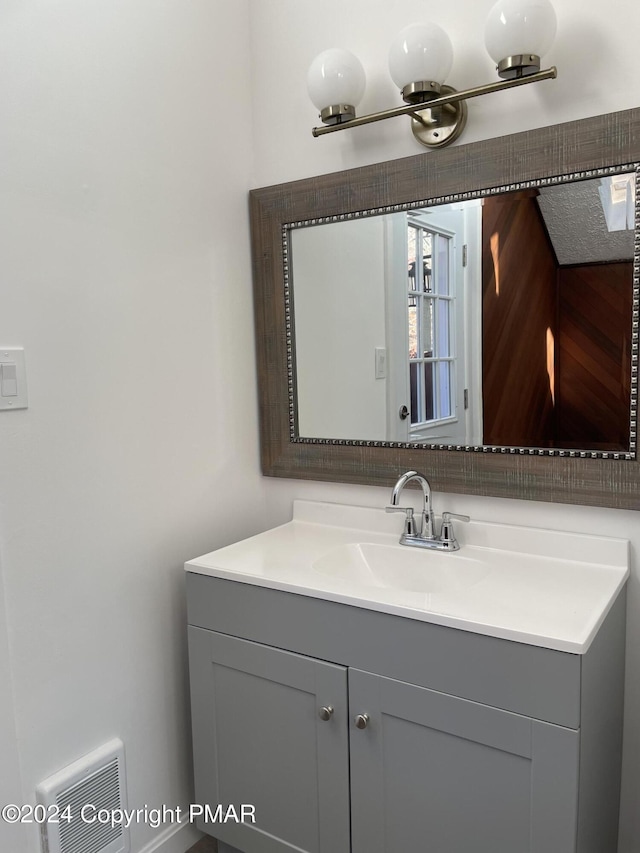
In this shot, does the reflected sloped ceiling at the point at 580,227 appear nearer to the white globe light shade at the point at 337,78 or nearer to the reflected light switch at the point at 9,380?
the white globe light shade at the point at 337,78

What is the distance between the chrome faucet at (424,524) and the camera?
5.09 ft

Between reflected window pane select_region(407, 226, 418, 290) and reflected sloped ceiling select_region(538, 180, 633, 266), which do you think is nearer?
reflected sloped ceiling select_region(538, 180, 633, 266)

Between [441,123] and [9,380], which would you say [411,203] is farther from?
[9,380]

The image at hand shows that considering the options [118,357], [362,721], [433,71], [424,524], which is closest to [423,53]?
[433,71]

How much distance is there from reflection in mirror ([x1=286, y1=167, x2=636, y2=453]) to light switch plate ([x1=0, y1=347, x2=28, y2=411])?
763mm

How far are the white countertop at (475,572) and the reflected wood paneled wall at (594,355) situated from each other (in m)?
0.24

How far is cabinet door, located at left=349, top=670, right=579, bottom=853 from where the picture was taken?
1.09 metres

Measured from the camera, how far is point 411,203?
1602 millimetres

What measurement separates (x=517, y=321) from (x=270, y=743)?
110cm

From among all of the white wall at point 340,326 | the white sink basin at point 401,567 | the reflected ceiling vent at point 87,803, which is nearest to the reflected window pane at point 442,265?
the white wall at point 340,326

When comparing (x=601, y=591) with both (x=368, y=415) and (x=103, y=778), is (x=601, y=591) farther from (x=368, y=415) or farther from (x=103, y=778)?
(x=103, y=778)

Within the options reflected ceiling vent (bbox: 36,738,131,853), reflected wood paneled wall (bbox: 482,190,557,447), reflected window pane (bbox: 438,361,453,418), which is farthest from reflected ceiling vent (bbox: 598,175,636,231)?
reflected ceiling vent (bbox: 36,738,131,853)

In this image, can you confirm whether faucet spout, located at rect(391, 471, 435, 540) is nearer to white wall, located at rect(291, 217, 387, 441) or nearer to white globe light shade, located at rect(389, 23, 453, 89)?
white wall, located at rect(291, 217, 387, 441)

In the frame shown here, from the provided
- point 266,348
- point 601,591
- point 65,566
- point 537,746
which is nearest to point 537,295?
point 601,591
